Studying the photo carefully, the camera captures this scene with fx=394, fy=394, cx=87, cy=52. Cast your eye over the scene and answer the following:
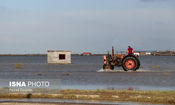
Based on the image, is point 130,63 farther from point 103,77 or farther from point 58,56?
point 58,56

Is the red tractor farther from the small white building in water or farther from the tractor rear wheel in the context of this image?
the small white building in water

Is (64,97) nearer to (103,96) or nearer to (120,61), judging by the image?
(103,96)

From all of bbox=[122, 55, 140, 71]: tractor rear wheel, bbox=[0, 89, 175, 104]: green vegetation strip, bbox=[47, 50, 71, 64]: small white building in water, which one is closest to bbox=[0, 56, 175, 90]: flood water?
bbox=[122, 55, 140, 71]: tractor rear wheel

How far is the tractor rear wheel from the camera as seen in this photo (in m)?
34.0

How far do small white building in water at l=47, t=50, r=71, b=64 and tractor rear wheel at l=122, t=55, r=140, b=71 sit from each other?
88.1ft

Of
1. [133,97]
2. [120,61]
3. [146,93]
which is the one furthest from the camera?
[120,61]

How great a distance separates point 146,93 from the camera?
1703cm

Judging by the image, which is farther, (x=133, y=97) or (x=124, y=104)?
(x=133, y=97)

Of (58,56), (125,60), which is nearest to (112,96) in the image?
(125,60)

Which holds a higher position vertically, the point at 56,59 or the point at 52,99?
the point at 56,59

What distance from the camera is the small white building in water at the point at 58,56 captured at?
6056 centimetres

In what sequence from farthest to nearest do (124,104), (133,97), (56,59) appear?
(56,59) → (133,97) → (124,104)

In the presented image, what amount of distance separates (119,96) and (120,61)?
62.1 feet

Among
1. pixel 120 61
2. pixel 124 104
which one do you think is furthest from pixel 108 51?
pixel 124 104
